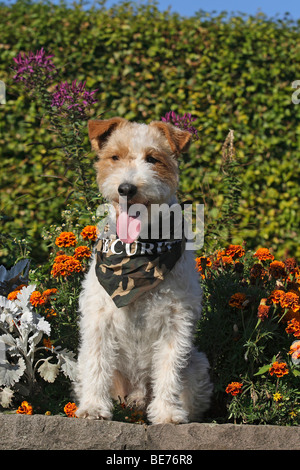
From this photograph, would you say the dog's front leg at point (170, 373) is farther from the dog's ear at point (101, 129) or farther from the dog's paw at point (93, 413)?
the dog's ear at point (101, 129)

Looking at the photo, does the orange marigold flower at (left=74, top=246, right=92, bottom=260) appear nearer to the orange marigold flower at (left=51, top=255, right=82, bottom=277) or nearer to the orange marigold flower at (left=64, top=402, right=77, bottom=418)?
the orange marigold flower at (left=51, top=255, right=82, bottom=277)

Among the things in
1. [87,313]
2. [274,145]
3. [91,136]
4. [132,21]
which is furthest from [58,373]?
[132,21]

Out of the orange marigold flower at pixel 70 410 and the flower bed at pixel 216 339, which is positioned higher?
the flower bed at pixel 216 339

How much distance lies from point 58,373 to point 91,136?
162 centimetres

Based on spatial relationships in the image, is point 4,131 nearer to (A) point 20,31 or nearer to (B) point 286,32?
(A) point 20,31

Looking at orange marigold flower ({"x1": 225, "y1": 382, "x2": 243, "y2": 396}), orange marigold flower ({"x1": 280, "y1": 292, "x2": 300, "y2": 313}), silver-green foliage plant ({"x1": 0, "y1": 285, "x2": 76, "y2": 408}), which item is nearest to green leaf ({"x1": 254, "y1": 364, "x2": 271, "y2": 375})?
orange marigold flower ({"x1": 225, "y1": 382, "x2": 243, "y2": 396})

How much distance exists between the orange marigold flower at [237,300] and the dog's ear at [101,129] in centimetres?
142

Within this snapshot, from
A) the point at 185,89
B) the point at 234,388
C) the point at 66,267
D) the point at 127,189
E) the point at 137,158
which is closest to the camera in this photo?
the point at 127,189

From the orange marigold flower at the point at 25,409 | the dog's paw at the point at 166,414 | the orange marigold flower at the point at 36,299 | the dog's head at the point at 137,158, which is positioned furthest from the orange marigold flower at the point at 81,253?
the dog's paw at the point at 166,414

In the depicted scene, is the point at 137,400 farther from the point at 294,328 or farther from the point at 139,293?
the point at 294,328

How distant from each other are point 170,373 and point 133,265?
0.72 m

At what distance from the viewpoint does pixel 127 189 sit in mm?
3305

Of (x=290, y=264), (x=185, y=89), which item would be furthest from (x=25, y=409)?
(x=185, y=89)

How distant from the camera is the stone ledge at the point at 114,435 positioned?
131 inches
